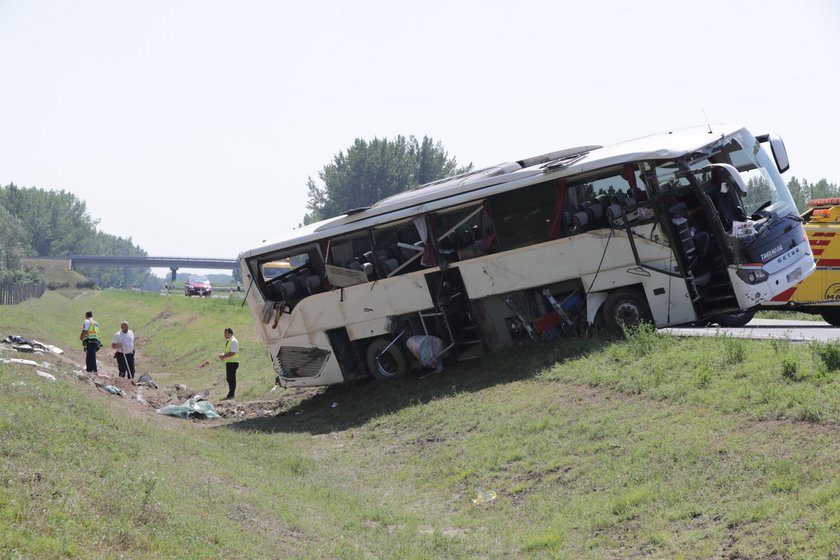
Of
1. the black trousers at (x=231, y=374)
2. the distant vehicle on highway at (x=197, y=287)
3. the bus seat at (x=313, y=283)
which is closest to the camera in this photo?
the bus seat at (x=313, y=283)

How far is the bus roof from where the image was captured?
1650 cm

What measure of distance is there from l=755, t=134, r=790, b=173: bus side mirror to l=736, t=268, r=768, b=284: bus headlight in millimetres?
2998

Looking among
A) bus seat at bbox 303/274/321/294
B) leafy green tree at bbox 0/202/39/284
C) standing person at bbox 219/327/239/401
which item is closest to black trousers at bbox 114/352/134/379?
standing person at bbox 219/327/239/401

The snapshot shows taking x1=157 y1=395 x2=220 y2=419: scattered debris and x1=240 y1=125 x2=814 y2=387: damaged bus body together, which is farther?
x1=157 y1=395 x2=220 y2=419: scattered debris

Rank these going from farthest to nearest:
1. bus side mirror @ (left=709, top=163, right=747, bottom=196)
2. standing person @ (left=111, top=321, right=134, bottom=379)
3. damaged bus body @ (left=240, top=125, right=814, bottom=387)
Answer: standing person @ (left=111, top=321, right=134, bottom=379)
damaged bus body @ (left=240, top=125, right=814, bottom=387)
bus side mirror @ (left=709, top=163, right=747, bottom=196)

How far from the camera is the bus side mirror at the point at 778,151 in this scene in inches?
698

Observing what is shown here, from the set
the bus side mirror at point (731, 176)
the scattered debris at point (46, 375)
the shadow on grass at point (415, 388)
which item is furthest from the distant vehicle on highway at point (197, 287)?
the bus side mirror at point (731, 176)

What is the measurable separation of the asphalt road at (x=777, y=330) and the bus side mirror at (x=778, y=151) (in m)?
3.11

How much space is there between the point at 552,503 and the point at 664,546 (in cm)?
220

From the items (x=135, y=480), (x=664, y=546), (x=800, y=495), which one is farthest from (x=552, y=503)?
(x=135, y=480)

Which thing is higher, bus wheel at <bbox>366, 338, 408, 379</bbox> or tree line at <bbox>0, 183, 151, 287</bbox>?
tree line at <bbox>0, 183, 151, 287</bbox>

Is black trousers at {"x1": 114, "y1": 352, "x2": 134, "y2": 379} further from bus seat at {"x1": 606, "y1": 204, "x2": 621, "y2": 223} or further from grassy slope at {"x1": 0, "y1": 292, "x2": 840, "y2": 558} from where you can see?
bus seat at {"x1": 606, "y1": 204, "x2": 621, "y2": 223}

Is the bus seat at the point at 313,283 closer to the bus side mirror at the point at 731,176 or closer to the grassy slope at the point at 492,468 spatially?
the grassy slope at the point at 492,468

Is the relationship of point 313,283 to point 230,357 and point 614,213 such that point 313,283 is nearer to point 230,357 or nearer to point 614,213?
point 230,357
